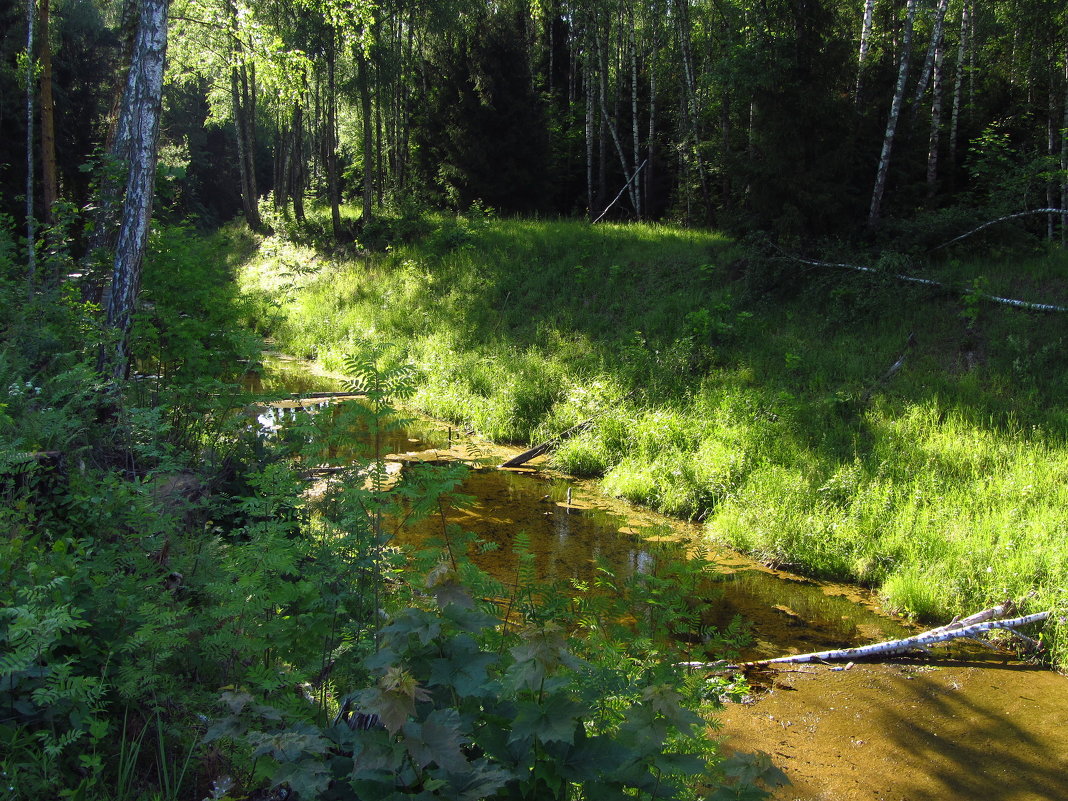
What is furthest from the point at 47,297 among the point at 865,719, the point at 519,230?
the point at 519,230

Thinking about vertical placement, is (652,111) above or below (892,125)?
above

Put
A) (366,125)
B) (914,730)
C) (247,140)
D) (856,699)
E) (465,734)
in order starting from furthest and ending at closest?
A: (247,140)
(366,125)
(856,699)
(914,730)
(465,734)

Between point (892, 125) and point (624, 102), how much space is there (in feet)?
46.8

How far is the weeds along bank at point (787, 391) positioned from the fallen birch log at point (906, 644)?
0.98 feet

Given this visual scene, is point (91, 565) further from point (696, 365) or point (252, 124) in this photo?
point (252, 124)

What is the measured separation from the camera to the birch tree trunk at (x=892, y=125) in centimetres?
1197

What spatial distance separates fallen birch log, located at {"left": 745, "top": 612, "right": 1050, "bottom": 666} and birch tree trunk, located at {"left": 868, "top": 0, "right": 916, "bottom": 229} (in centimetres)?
844

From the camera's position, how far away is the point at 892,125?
12234 mm

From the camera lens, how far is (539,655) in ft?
6.57

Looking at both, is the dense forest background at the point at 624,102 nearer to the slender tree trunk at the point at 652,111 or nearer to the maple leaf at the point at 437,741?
the slender tree trunk at the point at 652,111

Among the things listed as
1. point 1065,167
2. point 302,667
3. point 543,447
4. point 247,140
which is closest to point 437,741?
point 302,667

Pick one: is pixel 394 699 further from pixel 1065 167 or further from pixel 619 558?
pixel 1065 167

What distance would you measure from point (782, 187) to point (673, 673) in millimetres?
11208

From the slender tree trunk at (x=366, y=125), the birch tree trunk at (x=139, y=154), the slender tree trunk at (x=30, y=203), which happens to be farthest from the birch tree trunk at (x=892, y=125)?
the slender tree trunk at (x=366, y=125)
